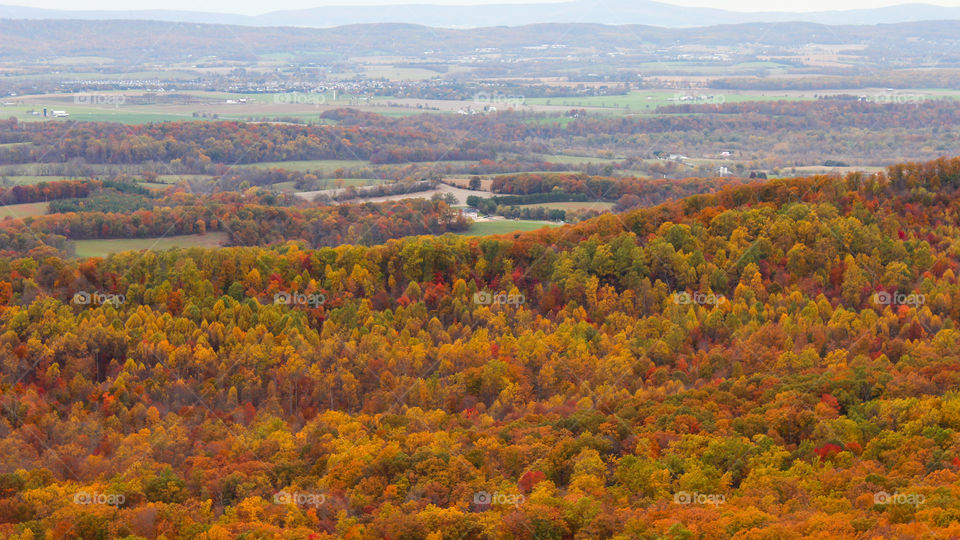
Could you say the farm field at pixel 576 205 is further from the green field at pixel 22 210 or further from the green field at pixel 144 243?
the green field at pixel 22 210

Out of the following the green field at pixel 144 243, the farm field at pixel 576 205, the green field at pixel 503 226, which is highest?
the farm field at pixel 576 205

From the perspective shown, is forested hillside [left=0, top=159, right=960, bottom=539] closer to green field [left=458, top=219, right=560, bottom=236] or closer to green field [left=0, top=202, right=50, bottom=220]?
green field [left=458, top=219, right=560, bottom=236]

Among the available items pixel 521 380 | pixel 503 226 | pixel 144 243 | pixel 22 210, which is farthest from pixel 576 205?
pixel 521 380

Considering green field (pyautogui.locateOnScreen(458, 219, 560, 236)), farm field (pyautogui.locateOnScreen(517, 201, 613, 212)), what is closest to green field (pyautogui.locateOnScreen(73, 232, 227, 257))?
green field (pyautogui.locateOnScreen(458, 219, 560, 236))

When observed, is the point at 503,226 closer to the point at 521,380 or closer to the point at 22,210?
the point at 22,210

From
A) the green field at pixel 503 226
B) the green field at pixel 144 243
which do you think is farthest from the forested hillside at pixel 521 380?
the green field at pixel 503 226
